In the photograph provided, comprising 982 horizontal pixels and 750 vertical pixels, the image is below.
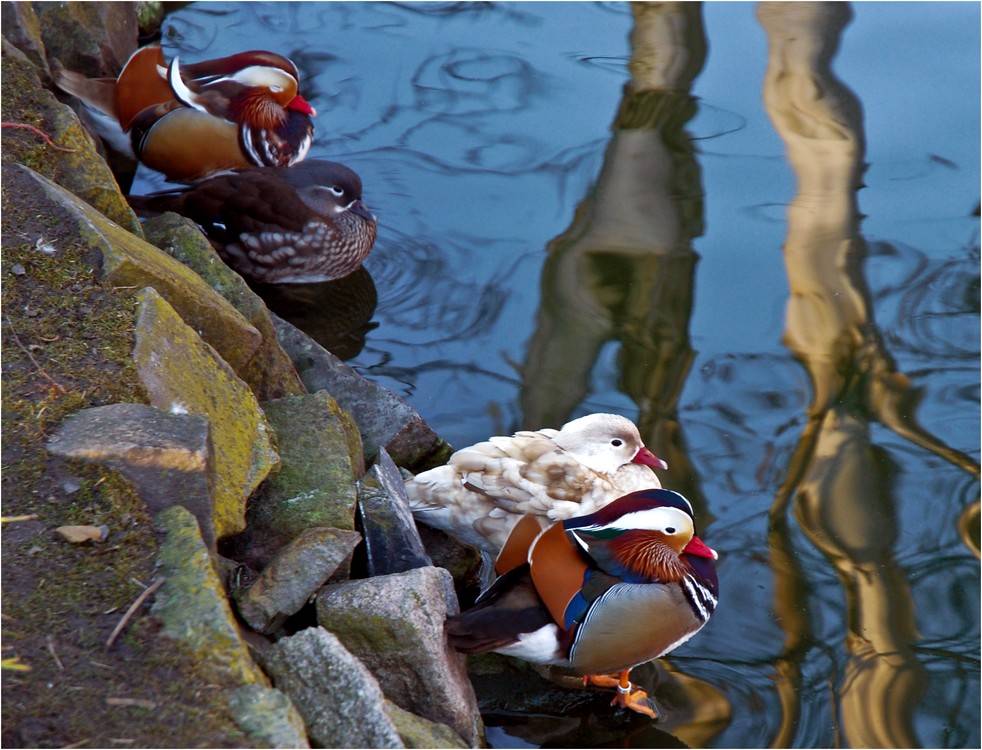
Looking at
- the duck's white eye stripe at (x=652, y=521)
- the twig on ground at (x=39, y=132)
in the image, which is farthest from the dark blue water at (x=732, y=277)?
the twig on ground at (x=39, y=132)

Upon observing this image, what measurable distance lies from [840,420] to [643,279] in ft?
3.81

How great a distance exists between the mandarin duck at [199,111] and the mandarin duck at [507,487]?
246cm

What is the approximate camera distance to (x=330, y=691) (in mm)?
2248

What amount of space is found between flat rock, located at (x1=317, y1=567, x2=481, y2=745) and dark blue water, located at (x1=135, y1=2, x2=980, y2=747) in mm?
389

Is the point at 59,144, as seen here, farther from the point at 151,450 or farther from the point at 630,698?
the point at 630,698

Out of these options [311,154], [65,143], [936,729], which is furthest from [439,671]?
[311,154]

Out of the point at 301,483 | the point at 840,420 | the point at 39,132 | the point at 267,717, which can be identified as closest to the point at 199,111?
the point at 39,132

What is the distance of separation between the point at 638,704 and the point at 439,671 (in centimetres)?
71

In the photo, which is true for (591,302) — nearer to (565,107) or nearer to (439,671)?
(565,107)

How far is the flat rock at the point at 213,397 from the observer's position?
260cm

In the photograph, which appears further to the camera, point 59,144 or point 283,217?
point 283,217

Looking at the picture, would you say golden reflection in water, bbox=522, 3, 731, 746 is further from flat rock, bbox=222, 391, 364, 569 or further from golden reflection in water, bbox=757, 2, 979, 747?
flat rock, bbox=222, 391, 364, 569

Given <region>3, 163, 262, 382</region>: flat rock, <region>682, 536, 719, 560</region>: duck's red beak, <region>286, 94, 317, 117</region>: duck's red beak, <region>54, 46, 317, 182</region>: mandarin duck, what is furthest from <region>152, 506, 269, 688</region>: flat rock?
<region>286, 94, 317, 117</region>: duck's red beak

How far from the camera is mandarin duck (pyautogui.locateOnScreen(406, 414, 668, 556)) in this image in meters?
3.32
